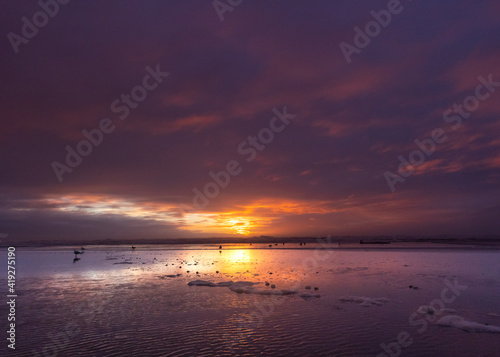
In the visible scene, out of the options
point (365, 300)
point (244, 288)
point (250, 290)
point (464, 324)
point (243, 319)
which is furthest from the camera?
point (244, 288)

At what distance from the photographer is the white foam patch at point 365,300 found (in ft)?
57.1

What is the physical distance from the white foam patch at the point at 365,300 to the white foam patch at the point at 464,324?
136 inches

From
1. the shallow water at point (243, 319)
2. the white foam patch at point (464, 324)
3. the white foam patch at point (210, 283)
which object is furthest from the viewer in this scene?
the white foam patch at point (210, 283)

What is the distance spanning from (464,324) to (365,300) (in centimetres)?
505

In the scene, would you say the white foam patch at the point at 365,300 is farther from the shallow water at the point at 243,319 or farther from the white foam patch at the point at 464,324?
the white foam patch at the point at 464,324

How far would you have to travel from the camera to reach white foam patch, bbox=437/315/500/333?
42.9ft

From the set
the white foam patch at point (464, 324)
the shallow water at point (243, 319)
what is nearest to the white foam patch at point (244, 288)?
the shallow water at point (243, 319)

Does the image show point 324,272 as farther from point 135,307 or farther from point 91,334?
point 91,334

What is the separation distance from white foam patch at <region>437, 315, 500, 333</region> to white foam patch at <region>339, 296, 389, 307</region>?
3.47 m

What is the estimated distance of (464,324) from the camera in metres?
13.6

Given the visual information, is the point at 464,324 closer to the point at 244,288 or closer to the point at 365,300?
the point at 365,300

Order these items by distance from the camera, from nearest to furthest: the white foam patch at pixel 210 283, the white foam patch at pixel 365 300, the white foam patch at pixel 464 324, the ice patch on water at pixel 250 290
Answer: the white foam patch at pixel 464 324 → the white foam patch at pixel 365 300 → the ice patch on water at pixel 250 290 → the white foam patch at pixel 210 283

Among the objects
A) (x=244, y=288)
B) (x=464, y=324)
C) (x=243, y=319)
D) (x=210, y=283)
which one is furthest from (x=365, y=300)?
(x=210, y=283)

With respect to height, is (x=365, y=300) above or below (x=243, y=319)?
below
